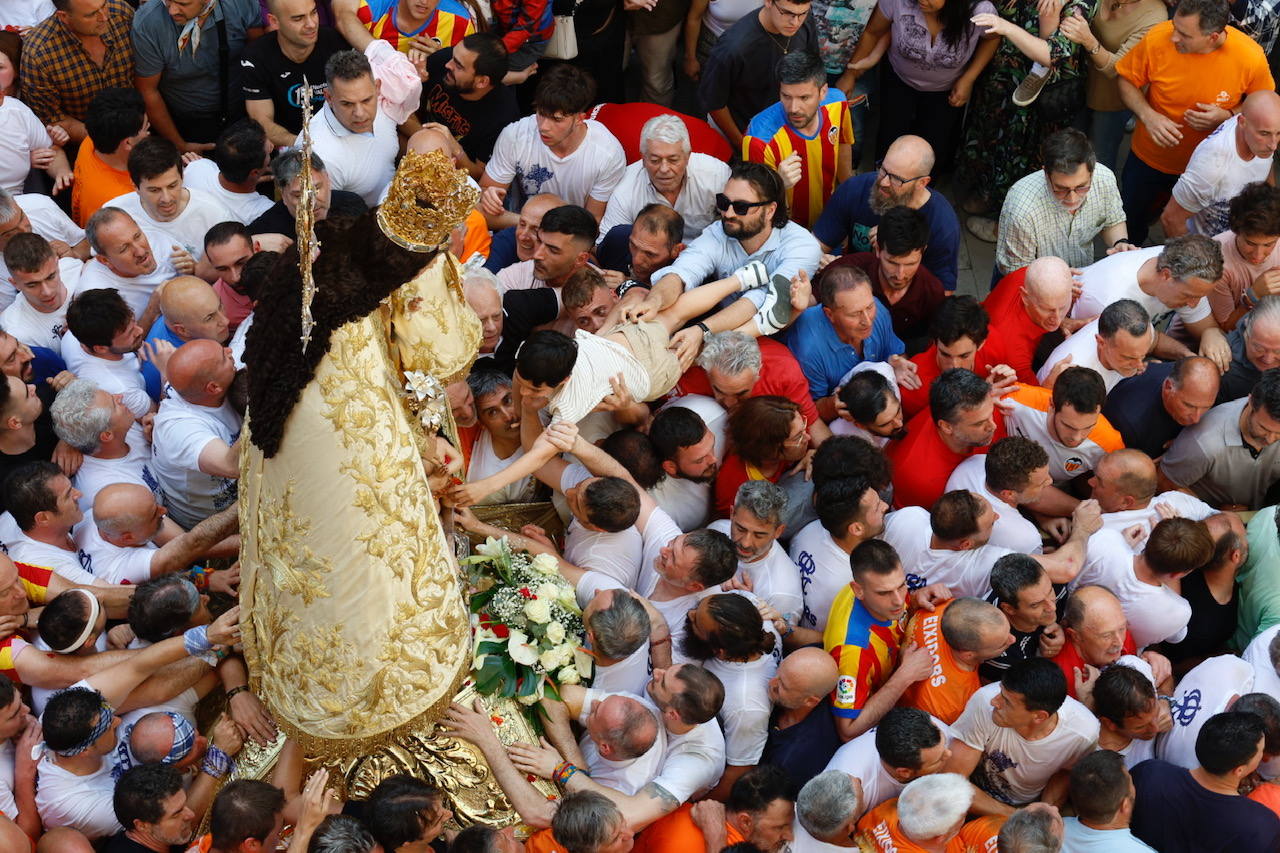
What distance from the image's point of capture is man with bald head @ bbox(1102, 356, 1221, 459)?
244 inches

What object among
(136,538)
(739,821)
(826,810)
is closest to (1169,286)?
(826,810)

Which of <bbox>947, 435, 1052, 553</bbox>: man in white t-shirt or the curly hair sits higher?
the curly hair

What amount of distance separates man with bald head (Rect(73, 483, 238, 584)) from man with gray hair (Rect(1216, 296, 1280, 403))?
4396mm

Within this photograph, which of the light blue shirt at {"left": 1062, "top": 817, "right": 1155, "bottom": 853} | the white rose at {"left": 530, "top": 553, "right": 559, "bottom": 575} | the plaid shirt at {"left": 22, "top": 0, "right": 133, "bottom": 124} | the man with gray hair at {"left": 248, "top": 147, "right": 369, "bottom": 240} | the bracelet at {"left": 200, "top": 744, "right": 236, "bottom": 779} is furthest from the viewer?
the plaid shirt at {"left": 22, "top": 0, "right": 133, "bottom": 124}

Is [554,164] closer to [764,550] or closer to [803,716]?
[764,550]

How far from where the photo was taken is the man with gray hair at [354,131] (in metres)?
7.09

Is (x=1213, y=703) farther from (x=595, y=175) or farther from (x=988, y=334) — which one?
(x=595, y=175)

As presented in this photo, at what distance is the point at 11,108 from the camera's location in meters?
7.43

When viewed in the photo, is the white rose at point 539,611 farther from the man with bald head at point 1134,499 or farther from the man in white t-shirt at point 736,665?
the man with bald head at point 1134,499

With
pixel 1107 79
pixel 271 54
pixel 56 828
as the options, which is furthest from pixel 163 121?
pixel 1107 79

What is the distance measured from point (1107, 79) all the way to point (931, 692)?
14.8 ft

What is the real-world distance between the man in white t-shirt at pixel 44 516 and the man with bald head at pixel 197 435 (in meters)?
0.44

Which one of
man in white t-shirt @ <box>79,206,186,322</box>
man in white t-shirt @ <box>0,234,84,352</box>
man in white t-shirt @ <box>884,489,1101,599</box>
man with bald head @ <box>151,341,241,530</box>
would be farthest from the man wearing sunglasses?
man in white t-shirt @ <box>0,234,84,352</box>

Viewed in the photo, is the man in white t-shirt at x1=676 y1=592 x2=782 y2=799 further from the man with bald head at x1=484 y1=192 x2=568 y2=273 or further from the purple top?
the purple top
